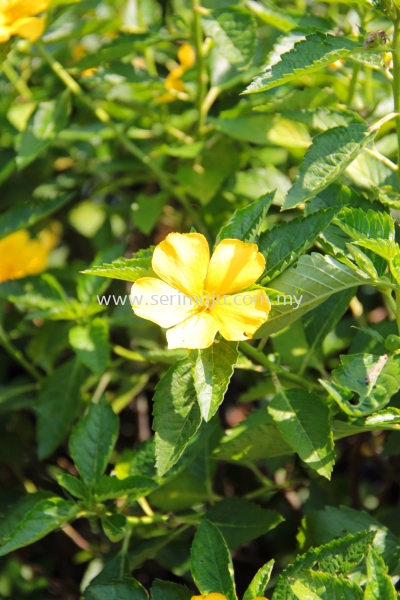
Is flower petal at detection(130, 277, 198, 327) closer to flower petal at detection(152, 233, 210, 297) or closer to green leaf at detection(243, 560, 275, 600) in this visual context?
flower petal at detection(152, 233, 210, 297)

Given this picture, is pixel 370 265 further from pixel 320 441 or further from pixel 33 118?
pixel 33 118

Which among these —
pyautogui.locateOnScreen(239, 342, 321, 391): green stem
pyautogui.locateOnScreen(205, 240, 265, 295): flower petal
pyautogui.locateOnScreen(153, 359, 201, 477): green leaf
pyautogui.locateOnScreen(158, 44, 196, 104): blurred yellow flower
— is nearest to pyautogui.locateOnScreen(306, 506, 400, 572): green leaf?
pyautogui.locateOnScreen(239, 342, 321, 391): green stem

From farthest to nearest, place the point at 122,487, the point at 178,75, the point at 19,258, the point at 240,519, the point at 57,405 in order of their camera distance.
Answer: the point at 19,258, the point at 178,75, the point at 57,405, the point at 240,519, the point at 122,487

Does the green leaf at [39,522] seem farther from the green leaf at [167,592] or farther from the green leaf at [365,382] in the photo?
A: the green leaf at [365,382]

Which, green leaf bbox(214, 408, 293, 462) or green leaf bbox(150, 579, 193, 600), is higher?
green leaf bbox(214, 408, 293, 462)

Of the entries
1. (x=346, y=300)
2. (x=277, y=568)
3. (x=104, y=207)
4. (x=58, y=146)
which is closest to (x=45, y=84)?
(x=58, y=146)

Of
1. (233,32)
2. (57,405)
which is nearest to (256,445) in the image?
(57,405)

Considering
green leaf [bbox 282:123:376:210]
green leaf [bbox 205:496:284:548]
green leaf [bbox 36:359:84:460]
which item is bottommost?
green leaf [bbox 205:496:284:548]

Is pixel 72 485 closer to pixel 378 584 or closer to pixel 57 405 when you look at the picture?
pixel 57 405
